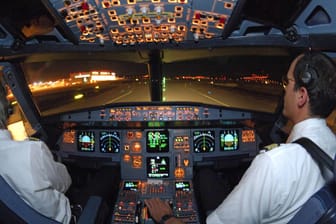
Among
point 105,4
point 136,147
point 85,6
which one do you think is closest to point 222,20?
point 105,4

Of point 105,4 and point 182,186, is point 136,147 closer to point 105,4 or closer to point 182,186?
point 182,186

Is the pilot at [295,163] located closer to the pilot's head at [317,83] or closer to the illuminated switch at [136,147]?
the pilot's head at [317,83]

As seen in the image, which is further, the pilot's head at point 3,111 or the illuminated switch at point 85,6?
the illuminated switch at point 85,6

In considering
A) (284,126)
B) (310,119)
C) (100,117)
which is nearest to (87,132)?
(100,117)

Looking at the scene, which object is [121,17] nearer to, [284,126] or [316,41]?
[316,41]

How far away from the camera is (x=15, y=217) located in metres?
2.00

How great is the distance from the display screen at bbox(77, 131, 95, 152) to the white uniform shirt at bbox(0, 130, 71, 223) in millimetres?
1678

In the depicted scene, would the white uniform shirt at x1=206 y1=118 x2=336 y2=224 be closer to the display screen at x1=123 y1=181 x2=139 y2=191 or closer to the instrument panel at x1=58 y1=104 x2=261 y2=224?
the instrument panel at x1=58 y1=104 x2=261 y2=224

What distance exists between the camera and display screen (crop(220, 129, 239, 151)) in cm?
398

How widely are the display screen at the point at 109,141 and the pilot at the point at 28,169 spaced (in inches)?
64.6

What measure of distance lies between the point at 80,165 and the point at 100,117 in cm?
63

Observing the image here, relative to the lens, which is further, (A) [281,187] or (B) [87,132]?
(B) [87,132]

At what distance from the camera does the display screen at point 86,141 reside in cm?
400

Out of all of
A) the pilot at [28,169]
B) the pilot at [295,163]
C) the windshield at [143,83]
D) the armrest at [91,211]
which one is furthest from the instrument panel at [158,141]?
the pilot at [295,163]
